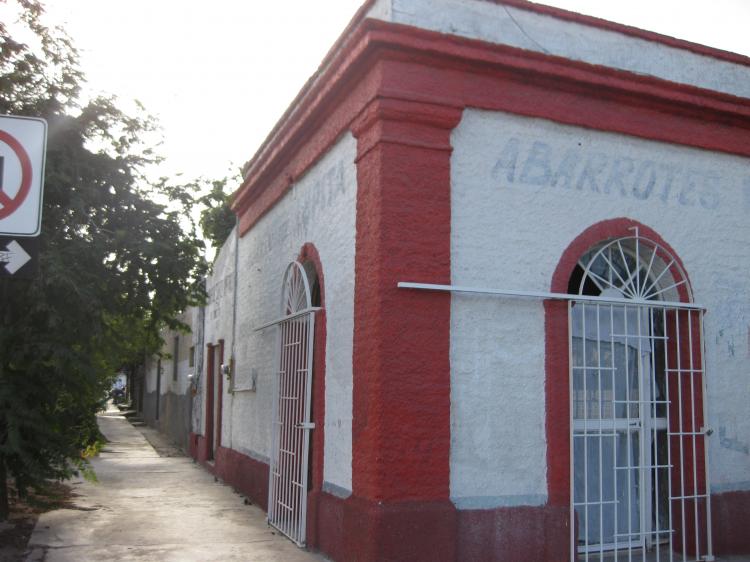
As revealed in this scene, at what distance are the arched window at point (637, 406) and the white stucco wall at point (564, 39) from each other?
1684 millimetres

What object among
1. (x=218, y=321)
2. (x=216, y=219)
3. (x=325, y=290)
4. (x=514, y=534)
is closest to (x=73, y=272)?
(x=325, y=290)

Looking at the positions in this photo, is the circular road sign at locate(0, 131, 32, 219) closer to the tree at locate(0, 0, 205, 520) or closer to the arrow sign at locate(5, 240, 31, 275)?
the arrow sign at locate(5, 240, 31, 275)

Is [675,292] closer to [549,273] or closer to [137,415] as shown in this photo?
[549,273]

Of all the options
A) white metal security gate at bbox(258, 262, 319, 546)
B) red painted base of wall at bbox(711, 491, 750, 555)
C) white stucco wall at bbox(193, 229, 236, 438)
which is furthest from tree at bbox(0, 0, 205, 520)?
red painted base of wall at bbox(711, 491, 750, 555)

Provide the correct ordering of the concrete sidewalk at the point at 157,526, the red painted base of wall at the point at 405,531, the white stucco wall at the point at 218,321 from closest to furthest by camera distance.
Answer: the red painted base of wall at the point at 405,531
the concrete sidewalk at the point at 157,526
the white stucco wall at the point at 218,321

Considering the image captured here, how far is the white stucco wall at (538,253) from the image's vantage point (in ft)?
20.6

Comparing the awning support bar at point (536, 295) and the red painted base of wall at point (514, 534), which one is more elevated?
the awning support bar at point (536, 295)

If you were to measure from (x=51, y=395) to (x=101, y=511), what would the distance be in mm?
2156

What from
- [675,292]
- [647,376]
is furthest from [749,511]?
[675,292]

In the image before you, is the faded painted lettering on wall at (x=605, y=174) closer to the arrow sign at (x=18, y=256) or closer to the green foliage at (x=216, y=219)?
the arrow sign at (x=18, y=256)

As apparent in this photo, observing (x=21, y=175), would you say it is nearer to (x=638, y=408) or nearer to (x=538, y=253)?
(x=538, y=253)

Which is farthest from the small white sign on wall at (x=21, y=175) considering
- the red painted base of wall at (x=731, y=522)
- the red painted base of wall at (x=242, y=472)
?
the red painted base of wall at (x=242, y=472)

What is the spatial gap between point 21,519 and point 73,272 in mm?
2846

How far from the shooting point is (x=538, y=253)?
6660mm
